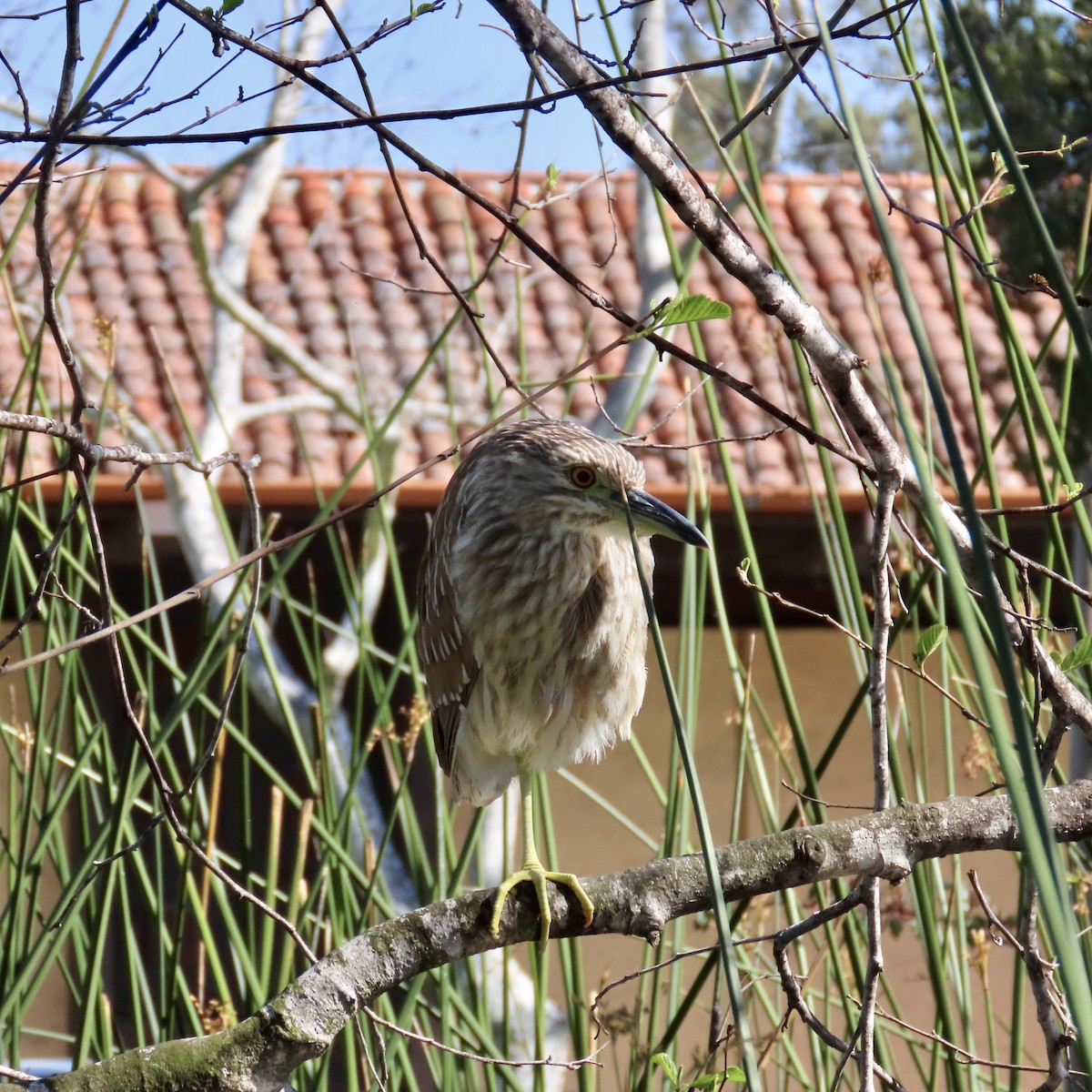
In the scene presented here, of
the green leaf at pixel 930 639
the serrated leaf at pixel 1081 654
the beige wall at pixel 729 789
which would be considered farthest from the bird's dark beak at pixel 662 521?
the beige wall at pixel 729 789

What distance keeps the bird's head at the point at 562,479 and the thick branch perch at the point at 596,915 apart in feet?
1.91

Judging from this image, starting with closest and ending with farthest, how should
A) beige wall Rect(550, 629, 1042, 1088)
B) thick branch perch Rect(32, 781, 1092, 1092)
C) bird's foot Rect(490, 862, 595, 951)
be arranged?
thick branch perch Rect(32, 781, 1092, 1092), bird's foot Rect(490, 862, 595, 951), beige wall Rect(550, 629, 1042, 1088)

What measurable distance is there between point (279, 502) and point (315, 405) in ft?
2.53

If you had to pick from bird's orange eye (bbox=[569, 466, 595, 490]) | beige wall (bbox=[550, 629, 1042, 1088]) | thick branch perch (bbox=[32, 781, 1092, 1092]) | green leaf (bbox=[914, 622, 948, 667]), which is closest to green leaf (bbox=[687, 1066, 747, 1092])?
thick branch perch (bbox=[32, 781, 1092, 1092])

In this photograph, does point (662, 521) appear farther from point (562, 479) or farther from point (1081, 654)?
point (1081, 654)

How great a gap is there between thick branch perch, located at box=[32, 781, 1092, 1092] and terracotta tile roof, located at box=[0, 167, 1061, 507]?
3.83 metres

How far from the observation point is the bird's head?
189 cm

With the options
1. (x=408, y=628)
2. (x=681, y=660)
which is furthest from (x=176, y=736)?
(x=681, y=660)

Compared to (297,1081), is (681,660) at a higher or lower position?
higher

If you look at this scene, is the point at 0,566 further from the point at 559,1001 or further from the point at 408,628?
the point at 559,1001

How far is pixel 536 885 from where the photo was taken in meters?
1.59

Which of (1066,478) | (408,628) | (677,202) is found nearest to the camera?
(677,202)

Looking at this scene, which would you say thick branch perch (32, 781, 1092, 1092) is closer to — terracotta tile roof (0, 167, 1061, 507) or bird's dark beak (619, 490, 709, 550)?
bird's dark beak (619, 490, 709, 550)

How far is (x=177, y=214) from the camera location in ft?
24.8
